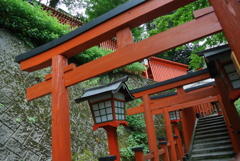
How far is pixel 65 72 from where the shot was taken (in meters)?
2.98

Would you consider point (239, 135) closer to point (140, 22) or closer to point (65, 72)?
point (140, 22)

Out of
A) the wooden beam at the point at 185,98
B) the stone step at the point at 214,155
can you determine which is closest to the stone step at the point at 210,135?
the stone step at the point at 214,155

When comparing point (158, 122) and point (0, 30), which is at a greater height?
point (0, 30)

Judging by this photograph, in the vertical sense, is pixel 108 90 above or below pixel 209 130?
above

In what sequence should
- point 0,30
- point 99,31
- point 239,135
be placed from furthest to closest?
point 0,30 < point 239,135 < point 99,31

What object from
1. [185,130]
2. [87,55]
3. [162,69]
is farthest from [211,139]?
[162,69]

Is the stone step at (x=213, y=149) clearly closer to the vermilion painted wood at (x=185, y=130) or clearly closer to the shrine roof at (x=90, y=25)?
the vermilion painted wood at (x=185, y=130)

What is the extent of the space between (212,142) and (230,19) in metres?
8.17

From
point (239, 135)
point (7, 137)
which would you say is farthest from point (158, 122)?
point (7, 137)

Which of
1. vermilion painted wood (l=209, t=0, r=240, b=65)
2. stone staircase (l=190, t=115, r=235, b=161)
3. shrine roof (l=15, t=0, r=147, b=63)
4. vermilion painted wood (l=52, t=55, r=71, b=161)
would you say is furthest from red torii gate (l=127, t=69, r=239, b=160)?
vermilion painted wood (l=209, t=0, r=240, b=65)

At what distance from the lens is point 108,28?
8.63ft

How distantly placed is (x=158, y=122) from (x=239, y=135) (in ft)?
21.2

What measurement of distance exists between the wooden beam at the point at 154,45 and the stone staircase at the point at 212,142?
646cm

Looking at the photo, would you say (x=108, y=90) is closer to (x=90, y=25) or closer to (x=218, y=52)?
(x=90, y=25)
